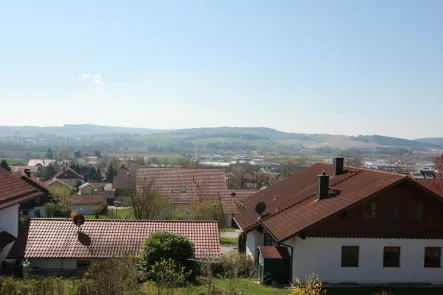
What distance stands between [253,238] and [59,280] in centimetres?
1478

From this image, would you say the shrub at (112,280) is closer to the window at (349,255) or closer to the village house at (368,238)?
the village house at (368,238)

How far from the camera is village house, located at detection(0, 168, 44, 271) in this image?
23.7 metres

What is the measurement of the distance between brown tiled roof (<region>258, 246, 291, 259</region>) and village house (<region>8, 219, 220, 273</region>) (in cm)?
328

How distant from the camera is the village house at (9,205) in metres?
23.7

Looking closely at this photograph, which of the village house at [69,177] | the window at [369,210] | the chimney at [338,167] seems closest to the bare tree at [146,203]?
the chimney at [338,167]

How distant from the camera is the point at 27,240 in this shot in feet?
80.4

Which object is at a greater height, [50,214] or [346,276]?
[346,276]

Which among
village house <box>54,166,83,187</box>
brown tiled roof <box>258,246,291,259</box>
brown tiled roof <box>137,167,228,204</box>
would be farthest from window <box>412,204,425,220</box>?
village house <box>54,166,83,187</box>

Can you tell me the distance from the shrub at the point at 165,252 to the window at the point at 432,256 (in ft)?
34.5

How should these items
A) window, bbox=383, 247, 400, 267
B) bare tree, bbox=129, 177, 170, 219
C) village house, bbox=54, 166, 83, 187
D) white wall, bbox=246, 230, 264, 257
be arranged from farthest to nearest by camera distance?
village house, bbox=54, 166, 83, 187 < bare tree, bbox=129, 177, 170, 219 < white wall, bbox=246, 230, 264, 257 < window, bbox=383, 247, 400, 267

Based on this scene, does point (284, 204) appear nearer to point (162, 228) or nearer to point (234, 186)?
point (162, 228)

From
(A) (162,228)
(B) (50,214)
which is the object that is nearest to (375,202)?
(A) (162,228)

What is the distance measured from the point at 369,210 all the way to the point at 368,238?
122cm

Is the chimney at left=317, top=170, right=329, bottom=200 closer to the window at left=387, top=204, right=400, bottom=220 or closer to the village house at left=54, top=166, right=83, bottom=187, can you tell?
the window at left=387, top=204, right=400, bottom=220
